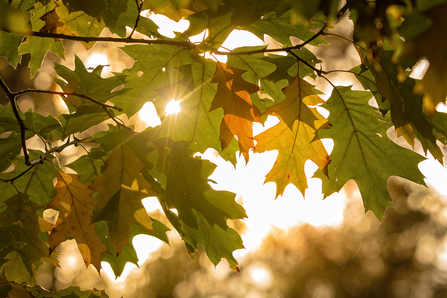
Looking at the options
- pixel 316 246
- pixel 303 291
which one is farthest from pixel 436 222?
pixel 303 291

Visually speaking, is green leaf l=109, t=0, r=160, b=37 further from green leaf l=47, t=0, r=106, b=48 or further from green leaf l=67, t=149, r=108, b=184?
green leaf l=67, t=149, r=108, b=184

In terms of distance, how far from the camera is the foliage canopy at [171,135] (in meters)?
1.25

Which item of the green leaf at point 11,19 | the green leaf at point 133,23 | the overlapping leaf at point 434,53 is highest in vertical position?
the green leaf at point 11,19

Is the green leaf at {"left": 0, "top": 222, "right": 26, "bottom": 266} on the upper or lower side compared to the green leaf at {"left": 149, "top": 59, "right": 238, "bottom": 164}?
lower

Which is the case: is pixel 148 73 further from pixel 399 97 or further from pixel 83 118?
pixel 399 97

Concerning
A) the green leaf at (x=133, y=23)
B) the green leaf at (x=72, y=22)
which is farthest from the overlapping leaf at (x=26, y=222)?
the green leaf at (x=133, y=23)

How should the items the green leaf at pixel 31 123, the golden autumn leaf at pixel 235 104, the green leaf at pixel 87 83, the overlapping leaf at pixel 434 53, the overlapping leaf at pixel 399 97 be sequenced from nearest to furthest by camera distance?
the overlapping leaf at pixel 434 53 → the overlapping leaf at pixel 399 97 → the golden autumn leaf at pixel 235 104 → the green leaf at pixel 87 83 → the green leaf at pixel 31 123

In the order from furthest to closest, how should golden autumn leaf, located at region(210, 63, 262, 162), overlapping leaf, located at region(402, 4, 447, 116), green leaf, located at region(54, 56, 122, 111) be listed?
green leaf, located at region(54, 56, 122, 111) → golden autumn leaf, located at region(210, 63, 262, 162) → overlapping leaf, located at region(402, 4, 447, 116)

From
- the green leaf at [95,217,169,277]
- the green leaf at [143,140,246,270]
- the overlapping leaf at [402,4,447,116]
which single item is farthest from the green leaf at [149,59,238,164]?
the overlapping leaf at [402,4,447,116]

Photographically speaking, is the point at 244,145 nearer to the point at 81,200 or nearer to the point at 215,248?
the point at 215,248

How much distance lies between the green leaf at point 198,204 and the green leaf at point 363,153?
1.57 ft

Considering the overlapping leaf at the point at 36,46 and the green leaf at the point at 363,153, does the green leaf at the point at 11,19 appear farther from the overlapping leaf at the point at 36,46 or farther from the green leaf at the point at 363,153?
the green leaf at the point at 363,153

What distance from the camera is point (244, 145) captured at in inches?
52.1

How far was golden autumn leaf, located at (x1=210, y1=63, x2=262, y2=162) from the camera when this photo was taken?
1228 millimetres
